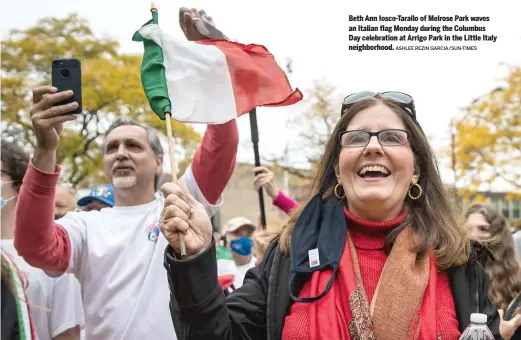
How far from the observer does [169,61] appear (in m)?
2.80

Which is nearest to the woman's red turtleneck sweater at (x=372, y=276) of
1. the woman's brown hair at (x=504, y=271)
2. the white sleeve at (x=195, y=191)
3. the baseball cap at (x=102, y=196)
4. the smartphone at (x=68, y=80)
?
the white sleeve at (x=195, y=191)

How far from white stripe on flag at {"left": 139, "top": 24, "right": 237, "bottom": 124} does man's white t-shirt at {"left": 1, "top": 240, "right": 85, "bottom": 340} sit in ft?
5.95

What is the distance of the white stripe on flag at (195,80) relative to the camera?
2762 mm

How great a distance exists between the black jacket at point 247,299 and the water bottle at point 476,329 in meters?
0.11

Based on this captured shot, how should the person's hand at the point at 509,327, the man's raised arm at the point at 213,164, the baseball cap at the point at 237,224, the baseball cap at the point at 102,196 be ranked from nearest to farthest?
1. the man's raised arm at the point at 213,164
2. the person's hand at the point at 509,327
3. the baseball cap at the point at 102,196
4. the baseball cap at the point at 237,224

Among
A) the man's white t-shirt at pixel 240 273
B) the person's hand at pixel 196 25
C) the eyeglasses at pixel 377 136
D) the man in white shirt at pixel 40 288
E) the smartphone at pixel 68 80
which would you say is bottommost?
the man's white t-shirt at pixel 240 273

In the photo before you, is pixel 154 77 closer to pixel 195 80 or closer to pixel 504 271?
pixel 195 80

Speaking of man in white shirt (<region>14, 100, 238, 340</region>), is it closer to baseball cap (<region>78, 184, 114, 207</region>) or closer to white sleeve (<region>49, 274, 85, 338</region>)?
white sleeve (<region>49, 274, 85, 338</region>)

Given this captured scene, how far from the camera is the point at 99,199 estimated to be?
559cm

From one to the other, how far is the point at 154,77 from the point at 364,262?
116 centimetres

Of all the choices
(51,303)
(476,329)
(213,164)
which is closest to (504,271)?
(213,164)

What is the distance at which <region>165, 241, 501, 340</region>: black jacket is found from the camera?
210 centimetres

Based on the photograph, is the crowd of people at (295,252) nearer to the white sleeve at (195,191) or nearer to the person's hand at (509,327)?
the white sleeve at (195,191)

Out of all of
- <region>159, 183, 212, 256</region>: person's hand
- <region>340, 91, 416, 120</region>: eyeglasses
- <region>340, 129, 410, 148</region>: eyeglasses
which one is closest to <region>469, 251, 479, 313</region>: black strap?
<region>340, 129, 410, 148</region>: eyeglasses
